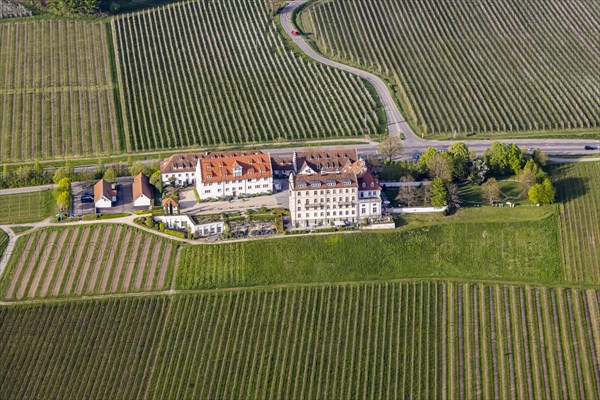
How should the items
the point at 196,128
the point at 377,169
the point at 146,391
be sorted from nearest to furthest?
the point at 146,391 < the point at 377,169 < the point at 196,128

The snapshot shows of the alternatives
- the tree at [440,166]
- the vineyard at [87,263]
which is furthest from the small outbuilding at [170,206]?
the tree at [440,166]

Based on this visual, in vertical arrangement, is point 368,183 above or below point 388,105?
below

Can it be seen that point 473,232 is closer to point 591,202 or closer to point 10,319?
point 591,202

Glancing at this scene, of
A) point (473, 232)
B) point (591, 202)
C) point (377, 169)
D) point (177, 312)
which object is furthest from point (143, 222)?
point (591, 202)

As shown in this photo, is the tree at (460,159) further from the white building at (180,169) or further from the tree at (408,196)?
the white building at (180,169)

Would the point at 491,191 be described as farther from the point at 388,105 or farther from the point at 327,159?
the point at 388,105

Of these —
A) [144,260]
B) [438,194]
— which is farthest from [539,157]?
[144,260]

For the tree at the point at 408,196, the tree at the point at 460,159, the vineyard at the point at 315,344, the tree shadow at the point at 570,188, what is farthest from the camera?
the tree at the point at 460,159
